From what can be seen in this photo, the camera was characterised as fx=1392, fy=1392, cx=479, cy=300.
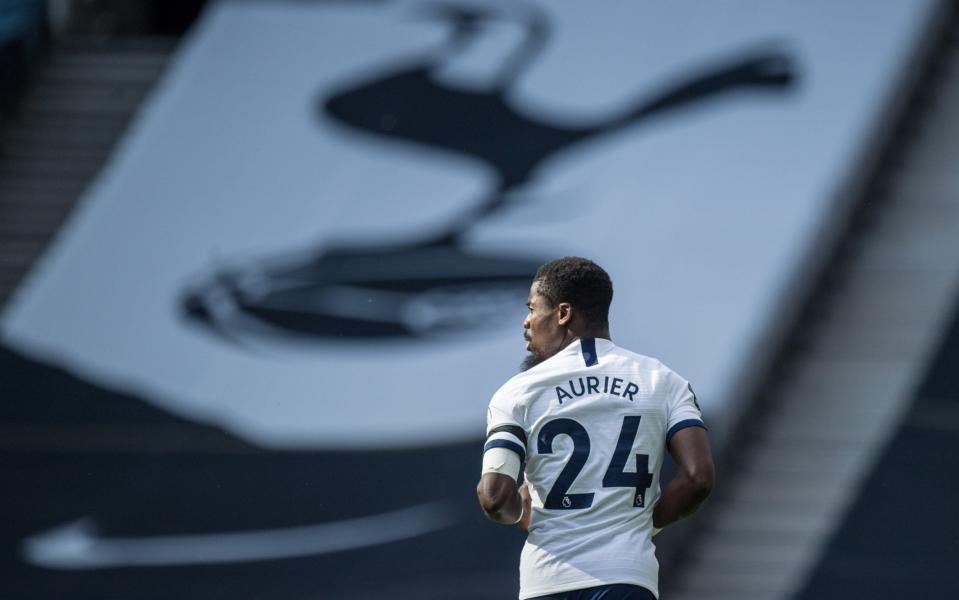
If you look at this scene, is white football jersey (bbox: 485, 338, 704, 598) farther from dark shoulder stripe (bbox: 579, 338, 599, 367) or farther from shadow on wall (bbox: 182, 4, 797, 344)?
shadow on wall (bbox: 182, 4, 797, 344)

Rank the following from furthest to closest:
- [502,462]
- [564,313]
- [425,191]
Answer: [425,191] < [564,313] < [502,462]

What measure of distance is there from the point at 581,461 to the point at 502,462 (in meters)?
0.14

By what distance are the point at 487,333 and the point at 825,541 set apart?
2.30 meters

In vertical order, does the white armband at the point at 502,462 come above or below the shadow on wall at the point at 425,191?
below

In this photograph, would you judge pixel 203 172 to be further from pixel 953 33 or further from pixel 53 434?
pixel 953 33

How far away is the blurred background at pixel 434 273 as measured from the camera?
6977mm

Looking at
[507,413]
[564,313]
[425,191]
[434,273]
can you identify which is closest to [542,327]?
[564,313]

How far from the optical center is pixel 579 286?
2.43 metres

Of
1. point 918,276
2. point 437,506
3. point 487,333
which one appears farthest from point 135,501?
point 918,276

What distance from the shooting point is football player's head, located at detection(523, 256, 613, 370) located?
7.95 feet

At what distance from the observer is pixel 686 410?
7.92 ft

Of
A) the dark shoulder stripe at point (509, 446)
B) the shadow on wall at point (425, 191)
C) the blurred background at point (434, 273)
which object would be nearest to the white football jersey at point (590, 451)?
the dark shoulder stripe at point (509, 446)

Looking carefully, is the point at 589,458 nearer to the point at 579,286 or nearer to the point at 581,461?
the point at 581,461

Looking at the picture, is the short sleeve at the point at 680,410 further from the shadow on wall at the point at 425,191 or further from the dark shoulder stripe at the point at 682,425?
the shadow on wall at the point at 425,191
